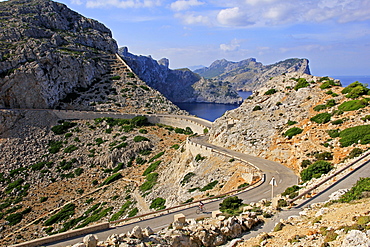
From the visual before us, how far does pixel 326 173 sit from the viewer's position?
22.4 m

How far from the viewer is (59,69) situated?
73.2 metres

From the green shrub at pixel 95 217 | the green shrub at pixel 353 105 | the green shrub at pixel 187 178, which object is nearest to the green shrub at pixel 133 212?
the green shrub at pixel 95 217

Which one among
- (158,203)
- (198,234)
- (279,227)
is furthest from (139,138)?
(279,227)

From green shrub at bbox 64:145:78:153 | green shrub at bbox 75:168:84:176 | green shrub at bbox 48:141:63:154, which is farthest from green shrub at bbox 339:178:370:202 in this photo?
green shrub at bbox 48:141:63:154

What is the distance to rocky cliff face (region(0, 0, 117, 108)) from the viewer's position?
66500mm

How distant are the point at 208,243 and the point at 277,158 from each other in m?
20.1

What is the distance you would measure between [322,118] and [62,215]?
34843mm

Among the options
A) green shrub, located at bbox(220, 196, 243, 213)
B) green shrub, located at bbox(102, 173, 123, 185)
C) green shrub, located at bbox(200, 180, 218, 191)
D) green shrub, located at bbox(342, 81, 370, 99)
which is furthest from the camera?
green shrub, located at bbox(102, 173, 123, 185)

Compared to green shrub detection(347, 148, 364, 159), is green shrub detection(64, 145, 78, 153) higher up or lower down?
lower down

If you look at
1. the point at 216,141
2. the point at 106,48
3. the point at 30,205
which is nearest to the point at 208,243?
the point at 216,141

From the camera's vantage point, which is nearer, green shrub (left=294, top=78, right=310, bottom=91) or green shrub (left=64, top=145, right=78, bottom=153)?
green shrub (left=294, top=78, right=310, bottom=91)

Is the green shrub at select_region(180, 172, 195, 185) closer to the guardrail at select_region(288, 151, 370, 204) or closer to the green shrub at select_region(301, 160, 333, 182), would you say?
the green shrub at select_region(301, 160, 333, 182)

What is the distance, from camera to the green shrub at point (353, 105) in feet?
103

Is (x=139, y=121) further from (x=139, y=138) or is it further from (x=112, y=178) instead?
(x=112, y=178)
